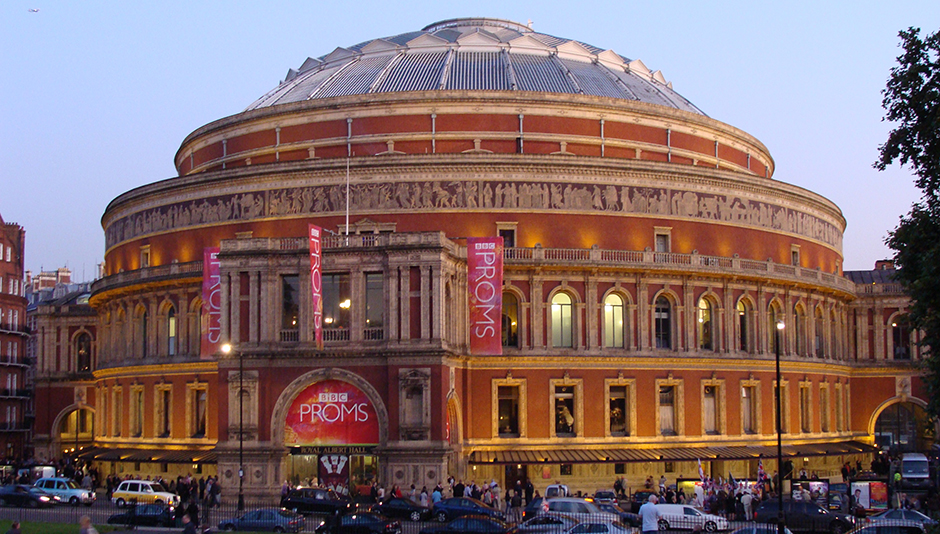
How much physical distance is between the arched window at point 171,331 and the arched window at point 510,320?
18.2 meters

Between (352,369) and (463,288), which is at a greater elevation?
(463,288)

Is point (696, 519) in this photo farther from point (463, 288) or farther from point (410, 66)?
point (410, 66)

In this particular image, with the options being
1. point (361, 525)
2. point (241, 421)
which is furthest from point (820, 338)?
point (361, 525)

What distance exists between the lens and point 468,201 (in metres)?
58.8

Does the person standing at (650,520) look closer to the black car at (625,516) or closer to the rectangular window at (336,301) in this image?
the black car at (625,516)

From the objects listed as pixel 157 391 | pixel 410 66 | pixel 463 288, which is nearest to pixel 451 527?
pixel 463 288

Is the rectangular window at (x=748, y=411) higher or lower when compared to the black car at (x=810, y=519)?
higher

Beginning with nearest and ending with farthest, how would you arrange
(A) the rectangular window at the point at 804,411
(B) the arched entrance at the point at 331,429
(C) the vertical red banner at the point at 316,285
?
1. (C) the vertical red banner at the point at 316,285
2. (B) the arched entrance at the point at 331,429
3. (A) the rectangular window at the point at 804,411

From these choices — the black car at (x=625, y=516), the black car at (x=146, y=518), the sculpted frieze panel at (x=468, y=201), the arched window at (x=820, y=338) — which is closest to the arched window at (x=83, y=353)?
the sculpted frieze panel at (x=468, y=201)

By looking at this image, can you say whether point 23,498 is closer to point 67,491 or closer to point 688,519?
point 67,491

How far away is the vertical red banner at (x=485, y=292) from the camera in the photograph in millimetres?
55438

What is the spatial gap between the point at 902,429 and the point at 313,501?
44.8 meters

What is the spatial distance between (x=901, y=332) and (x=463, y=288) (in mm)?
33814

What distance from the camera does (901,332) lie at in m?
75.8
